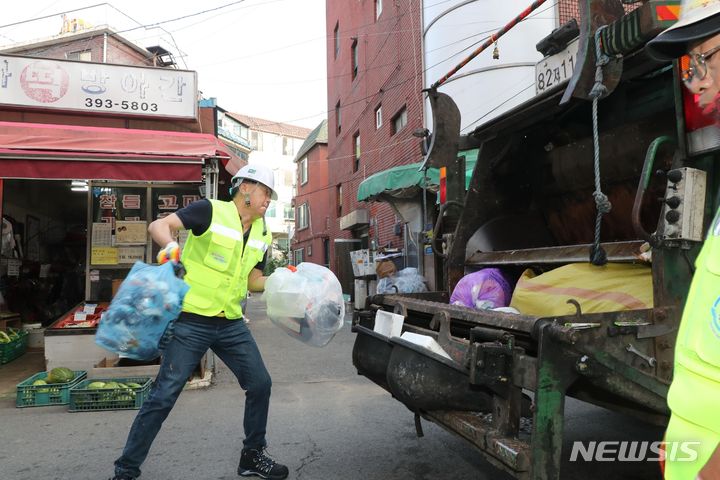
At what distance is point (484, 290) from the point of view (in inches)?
138

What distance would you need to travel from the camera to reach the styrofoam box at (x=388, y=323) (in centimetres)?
301

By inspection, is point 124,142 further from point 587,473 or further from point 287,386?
point 587,473

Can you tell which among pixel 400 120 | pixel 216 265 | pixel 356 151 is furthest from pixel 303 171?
pixel 216 265

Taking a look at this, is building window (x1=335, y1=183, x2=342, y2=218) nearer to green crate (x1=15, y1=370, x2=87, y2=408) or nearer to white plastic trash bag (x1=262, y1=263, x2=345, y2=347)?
green crate (x1=15, y1=370, x2=87, y2=408)

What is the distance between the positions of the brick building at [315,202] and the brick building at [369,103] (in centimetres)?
126

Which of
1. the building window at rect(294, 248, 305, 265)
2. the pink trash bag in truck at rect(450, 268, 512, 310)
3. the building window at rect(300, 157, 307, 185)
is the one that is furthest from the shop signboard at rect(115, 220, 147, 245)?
the building window at rect(294, 248, 305, 265)

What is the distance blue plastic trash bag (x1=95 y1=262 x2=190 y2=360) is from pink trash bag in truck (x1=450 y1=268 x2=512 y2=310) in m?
1.94

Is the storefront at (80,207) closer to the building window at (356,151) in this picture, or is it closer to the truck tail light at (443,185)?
the truck tail light at (443,185)

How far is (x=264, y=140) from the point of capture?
40031mm

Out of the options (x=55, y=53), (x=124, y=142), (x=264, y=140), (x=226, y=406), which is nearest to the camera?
(x=226, y=406)

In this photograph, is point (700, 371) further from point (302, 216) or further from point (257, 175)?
point (302, 216)

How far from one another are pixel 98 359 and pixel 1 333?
201 centimetres

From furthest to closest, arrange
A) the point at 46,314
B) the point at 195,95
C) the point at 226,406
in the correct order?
1. the point at 46,314
2. the point at 195,95
3. the point at 226,406

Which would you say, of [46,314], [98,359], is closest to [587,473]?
[98,359]
